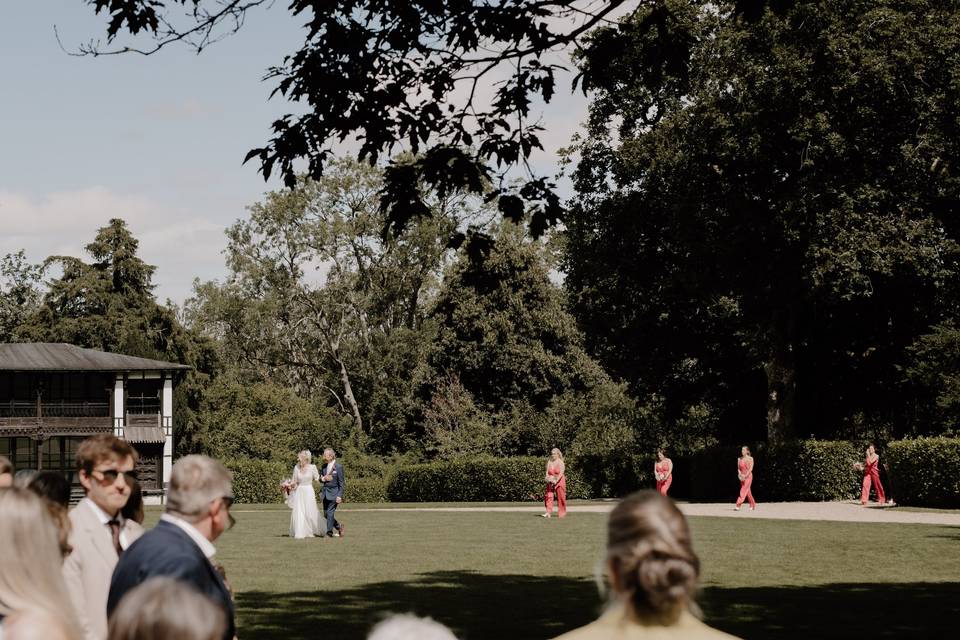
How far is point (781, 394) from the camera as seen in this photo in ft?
145

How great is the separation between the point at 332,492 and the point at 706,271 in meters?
18.6

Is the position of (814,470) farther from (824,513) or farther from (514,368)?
(514,368)

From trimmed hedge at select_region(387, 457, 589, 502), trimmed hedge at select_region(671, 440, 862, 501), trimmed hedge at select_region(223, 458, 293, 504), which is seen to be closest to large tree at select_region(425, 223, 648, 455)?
trimmed hedge at select_region(387, 457, 589, 502)

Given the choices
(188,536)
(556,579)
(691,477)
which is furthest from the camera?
(691,477)

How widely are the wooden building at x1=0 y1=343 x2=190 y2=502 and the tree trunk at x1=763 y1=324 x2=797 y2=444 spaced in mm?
31242

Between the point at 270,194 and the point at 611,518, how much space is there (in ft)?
230

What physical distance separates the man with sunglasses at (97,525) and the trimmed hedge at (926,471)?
3128cm

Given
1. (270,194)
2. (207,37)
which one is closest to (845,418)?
(270,194)

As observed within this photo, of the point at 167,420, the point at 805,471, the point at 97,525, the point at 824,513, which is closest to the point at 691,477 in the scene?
the point at 805,471

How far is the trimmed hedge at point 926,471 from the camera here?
34562mm

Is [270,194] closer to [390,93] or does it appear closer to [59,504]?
[390,93]

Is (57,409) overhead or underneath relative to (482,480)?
overhead

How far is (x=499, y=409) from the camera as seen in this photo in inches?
2447

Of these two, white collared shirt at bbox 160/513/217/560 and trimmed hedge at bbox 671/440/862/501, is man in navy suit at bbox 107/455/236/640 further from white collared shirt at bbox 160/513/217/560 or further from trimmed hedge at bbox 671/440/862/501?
trimmed hedge at bbox 671/440/862/501
